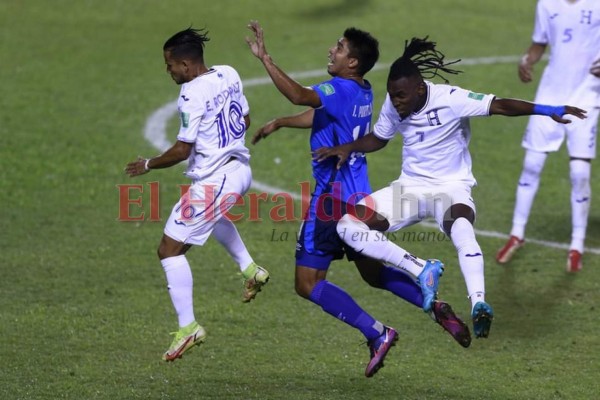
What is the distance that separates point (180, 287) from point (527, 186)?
461cm

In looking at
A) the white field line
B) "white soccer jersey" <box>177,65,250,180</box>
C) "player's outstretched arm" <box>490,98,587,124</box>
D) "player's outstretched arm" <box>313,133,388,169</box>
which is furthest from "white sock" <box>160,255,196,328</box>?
the white field line

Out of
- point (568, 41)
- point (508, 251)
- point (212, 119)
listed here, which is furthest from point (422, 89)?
point (508, 251)

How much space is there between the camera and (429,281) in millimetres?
8555

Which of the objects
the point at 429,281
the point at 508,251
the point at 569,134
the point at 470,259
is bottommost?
the point at 508,251

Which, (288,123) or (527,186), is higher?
(288,123)

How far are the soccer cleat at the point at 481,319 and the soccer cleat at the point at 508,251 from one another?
413 centimetres

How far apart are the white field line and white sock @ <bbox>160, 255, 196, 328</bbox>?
508 centimetres

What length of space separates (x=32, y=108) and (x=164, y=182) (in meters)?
3.50

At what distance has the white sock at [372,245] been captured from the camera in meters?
8.56

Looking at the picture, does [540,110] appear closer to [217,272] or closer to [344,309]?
[344,309]

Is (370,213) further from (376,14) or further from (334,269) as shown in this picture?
(376,14)

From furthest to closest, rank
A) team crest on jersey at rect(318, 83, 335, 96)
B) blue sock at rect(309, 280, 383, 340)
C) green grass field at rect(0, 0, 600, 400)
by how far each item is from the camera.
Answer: green grass field at rect(0, 0, 600, 400) < blue sock at rect(309, 280, 383, 340) < team crest on jersey at rect(318, 83, 335, 96)

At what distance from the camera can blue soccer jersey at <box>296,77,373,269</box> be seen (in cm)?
875

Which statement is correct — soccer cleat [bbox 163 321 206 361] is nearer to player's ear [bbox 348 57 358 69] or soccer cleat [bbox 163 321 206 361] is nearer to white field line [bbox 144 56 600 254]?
player's ear [bbox 348 57 358 69]
